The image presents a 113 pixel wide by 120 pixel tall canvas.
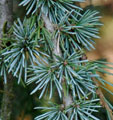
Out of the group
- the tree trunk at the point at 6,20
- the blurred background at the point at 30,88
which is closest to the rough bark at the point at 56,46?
the tree trunk at the point at 6,20

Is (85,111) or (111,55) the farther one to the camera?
(111,55)

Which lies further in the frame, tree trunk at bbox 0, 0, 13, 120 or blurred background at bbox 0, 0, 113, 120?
blurred background at bbox 0, 0, 113, 120

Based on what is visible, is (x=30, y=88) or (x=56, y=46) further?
(x=30, y=88)

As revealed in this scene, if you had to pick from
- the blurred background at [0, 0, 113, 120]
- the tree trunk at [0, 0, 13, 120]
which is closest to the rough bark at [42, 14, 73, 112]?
the tree trunk at [0, 0, 13, 120]

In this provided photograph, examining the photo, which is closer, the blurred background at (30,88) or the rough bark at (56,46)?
the rough bark at (56,46)

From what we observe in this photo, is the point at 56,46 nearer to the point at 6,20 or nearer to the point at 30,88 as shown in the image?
the point at 6,20

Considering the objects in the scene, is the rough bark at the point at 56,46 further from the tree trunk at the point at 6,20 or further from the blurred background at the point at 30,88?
the blurred background at the point at 30,88

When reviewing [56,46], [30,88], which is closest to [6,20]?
[56,46]

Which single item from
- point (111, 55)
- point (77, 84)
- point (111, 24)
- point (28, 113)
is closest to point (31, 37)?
point (77, 84)

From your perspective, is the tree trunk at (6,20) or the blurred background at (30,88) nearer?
the tree trunk at (6,20)

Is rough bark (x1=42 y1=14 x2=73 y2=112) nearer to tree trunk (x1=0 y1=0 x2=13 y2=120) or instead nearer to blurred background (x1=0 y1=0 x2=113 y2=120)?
tree trunk (x1=0 y1=0 x2=13 y2=120)

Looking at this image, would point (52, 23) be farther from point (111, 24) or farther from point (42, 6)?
point (111, 24)
